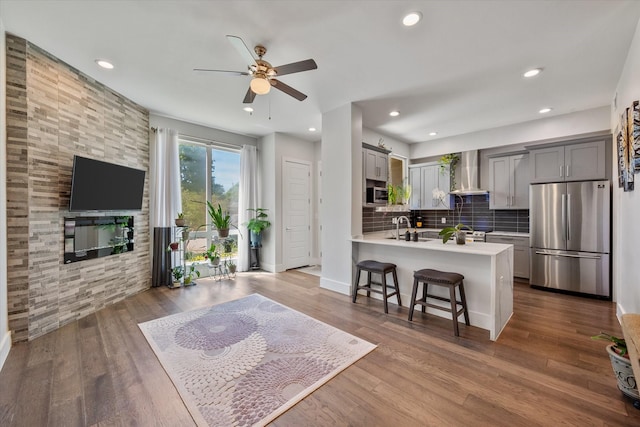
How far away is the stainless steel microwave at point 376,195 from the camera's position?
14.9 ft

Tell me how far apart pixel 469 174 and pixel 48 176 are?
6691 mm

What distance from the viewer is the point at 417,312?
338 cm

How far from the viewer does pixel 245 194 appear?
18.4ft

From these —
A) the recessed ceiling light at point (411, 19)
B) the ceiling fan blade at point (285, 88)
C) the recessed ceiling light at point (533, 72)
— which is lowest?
the ceiling fan blade at point (285, 88)

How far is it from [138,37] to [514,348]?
471 centimetres

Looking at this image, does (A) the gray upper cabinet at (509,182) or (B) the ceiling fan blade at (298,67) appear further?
(A) the gray upper cabinet at (509,182)

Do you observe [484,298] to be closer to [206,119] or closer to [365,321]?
[365,321]

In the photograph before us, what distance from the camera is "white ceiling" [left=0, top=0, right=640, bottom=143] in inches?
83.9

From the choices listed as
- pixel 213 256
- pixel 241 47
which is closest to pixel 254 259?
pixel 213 256

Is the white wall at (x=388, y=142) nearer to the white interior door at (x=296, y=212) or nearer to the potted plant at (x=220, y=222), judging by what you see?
the white interior door at (x=296, y=212)

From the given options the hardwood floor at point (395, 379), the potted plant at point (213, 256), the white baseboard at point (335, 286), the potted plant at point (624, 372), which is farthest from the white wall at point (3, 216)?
the potted plant at point (624, 372)

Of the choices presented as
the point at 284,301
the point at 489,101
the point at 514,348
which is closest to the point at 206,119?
the point at 284,301

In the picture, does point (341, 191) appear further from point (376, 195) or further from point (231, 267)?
point (231, 267)

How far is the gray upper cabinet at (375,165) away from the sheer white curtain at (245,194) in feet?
8.53
